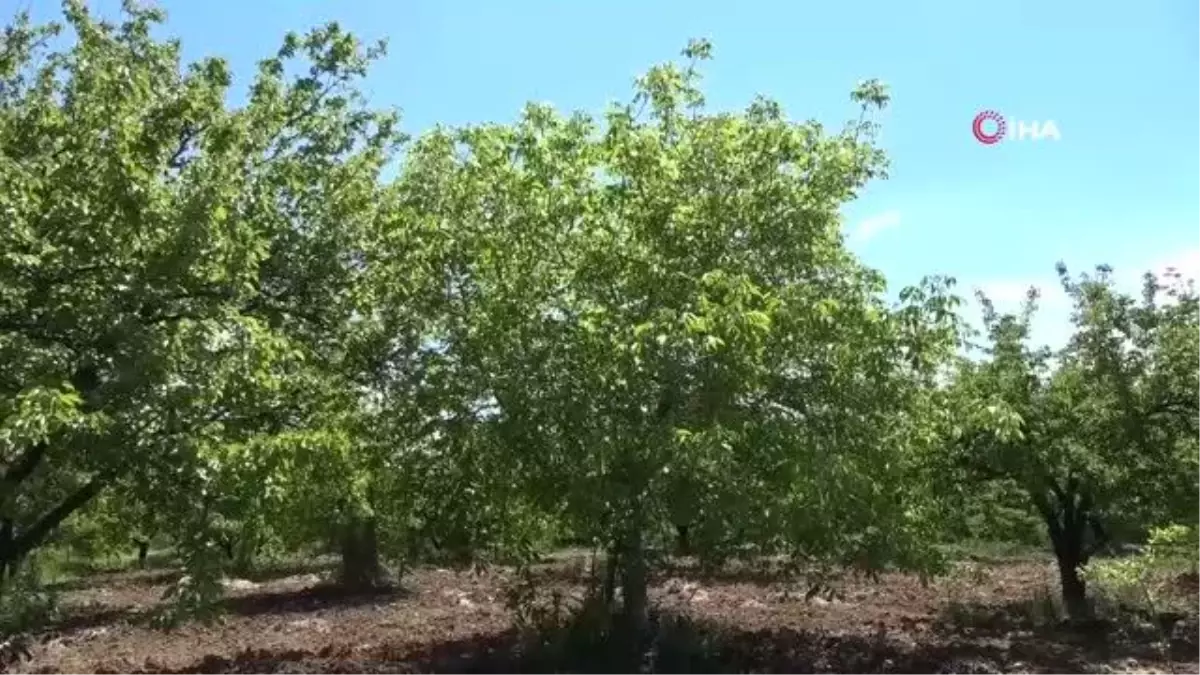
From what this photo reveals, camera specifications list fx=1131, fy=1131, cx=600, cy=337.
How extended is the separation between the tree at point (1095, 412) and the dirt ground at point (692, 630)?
190 cm

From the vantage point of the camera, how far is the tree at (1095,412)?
17766 millimetres

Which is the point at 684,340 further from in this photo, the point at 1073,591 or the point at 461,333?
the point at 1073,591

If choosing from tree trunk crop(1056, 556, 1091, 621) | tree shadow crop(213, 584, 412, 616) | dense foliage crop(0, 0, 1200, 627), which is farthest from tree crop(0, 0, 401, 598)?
tree trunk crop(1056, 556, 1091, 621)

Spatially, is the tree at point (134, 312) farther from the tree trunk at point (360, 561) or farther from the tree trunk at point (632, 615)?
the tree trunk at point (360, 561)

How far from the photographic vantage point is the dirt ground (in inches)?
562

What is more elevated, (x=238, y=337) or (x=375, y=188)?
(x=375, y=188)

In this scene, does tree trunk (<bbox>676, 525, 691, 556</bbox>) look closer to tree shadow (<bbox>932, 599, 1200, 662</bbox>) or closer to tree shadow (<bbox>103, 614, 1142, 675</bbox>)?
tree shadow (<bbox>103, 614, 1142, 675</bbox>)

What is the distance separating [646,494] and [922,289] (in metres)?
3.85

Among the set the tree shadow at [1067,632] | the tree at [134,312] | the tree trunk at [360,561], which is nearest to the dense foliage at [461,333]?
the tree at [134,312]

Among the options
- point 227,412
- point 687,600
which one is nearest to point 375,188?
point 227,412

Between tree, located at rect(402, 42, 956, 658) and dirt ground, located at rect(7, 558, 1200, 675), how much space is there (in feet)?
6.54

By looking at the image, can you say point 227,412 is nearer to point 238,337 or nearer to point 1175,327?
point 238,337

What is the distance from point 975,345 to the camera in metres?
18.3

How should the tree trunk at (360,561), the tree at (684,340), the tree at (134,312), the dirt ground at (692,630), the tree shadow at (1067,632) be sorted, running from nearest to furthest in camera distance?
the tree at (134,312) < the tree at (684,340) < the dirt ground at (692,630) < the tree shadow at (1067,632) < the tree trunk at (360,561)
